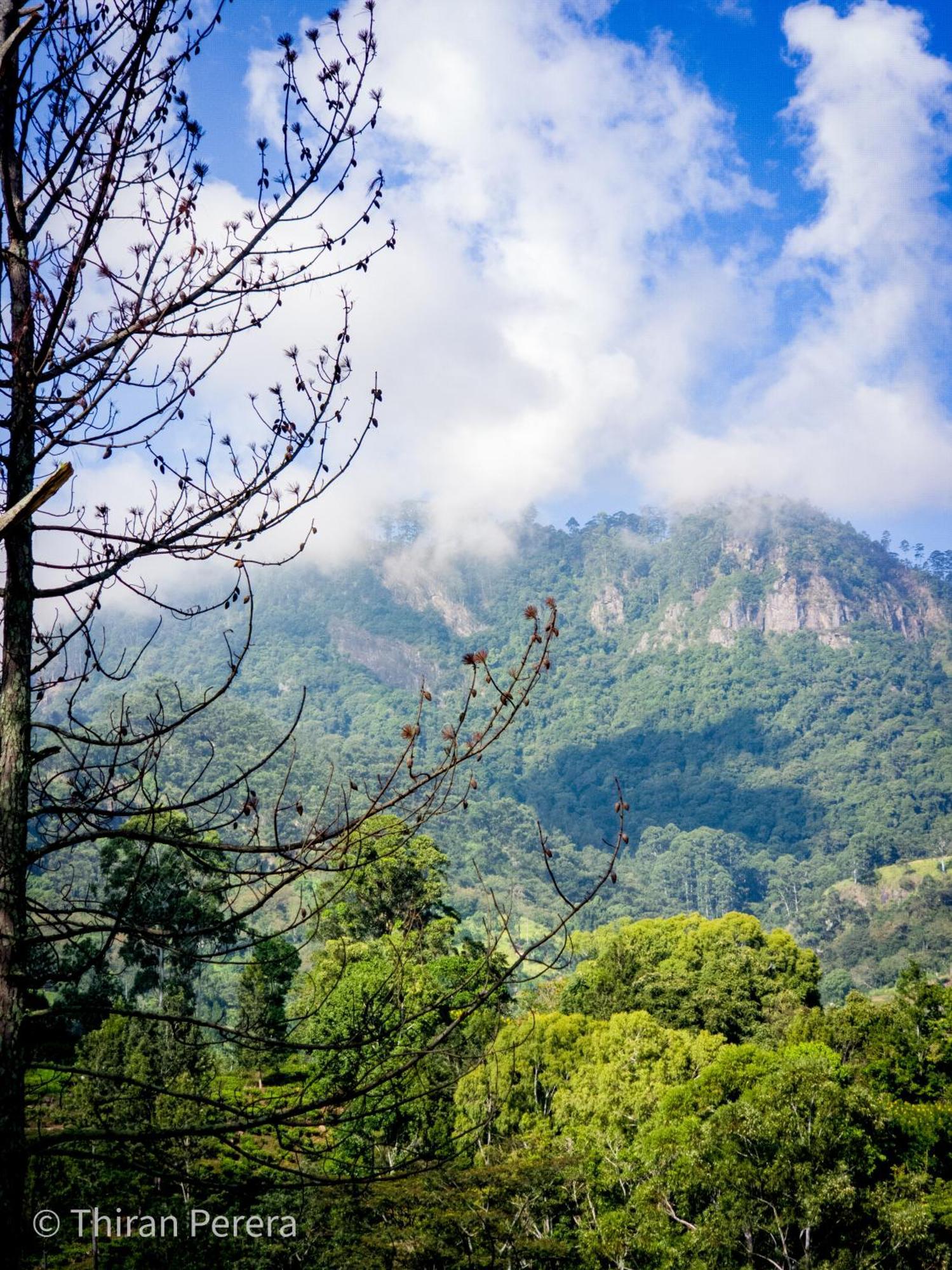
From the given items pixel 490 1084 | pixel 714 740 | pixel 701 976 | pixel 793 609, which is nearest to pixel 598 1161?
pixel 490 1084

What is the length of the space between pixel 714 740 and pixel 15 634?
557 feet

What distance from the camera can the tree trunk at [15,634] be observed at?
2.57 metres

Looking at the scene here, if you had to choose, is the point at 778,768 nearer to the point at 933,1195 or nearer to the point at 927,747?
the point at 927,747

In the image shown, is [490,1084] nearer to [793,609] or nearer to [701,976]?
[701,976]

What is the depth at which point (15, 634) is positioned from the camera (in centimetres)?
278

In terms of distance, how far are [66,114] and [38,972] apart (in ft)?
8.00

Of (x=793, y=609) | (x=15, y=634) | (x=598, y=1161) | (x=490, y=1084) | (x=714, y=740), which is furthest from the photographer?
(x=793, y=609)

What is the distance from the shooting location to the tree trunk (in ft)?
8.43

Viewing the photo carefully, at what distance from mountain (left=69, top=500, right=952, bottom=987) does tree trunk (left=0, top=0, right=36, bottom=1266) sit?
8497cm

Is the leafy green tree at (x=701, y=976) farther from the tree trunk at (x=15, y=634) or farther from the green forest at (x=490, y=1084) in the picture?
the tree trunk at (x=15, y=634)

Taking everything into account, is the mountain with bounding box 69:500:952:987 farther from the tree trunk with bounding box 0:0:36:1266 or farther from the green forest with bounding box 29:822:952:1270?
the tree trunk with bounding box 0:0:36:1266

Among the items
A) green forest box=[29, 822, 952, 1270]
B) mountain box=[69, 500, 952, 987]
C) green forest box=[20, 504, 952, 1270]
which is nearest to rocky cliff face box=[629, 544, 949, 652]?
mountain box=[69, 500, 952, 987]

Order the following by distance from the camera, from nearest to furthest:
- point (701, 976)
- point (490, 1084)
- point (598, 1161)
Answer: point (490, 1084)
point (598, 1161)
point (701, 976)

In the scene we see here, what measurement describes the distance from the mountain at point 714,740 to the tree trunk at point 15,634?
279 ft
